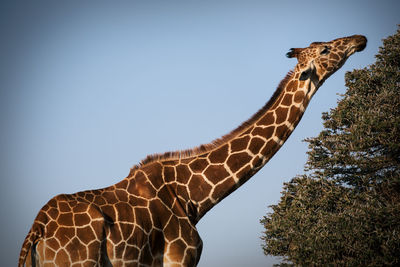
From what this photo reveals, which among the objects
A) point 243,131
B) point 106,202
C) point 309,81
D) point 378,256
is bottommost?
point 378,256

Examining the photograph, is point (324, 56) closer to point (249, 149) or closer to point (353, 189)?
point (249, 149)

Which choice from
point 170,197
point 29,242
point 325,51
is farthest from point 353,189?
point 29,242

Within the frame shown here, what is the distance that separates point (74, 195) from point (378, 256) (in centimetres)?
901

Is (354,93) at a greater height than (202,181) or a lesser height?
greater

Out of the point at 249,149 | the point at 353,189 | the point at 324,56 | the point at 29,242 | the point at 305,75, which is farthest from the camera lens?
the point at 353,189

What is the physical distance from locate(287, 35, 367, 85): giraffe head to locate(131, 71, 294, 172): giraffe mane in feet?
1.38

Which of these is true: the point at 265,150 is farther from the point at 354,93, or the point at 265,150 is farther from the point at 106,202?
the point at 354,93

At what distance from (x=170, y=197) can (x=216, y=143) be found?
1548mm

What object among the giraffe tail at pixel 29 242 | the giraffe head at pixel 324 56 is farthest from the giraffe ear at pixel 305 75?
the giraffe tail at pixel 29 242

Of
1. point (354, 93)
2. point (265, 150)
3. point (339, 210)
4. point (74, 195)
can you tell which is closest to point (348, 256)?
point (339, 210)

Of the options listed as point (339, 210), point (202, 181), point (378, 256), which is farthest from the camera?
point (339, 210)

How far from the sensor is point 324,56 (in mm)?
8523

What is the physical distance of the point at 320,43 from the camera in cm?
880

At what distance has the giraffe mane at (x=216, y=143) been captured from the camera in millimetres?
8500
